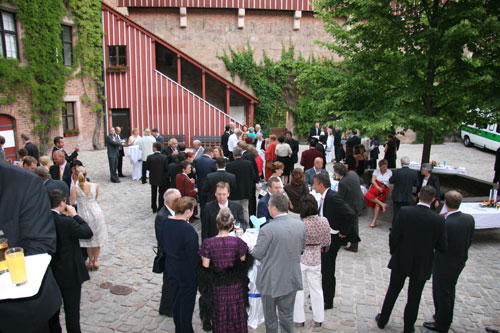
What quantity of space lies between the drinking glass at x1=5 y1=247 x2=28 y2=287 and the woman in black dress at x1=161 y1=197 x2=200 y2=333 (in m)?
1.97

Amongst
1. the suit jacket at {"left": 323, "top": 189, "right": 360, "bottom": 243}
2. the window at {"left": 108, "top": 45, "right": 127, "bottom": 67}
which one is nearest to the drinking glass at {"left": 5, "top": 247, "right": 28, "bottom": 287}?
the suit jacket at {"left": 323, "top": 189, "right": 360, "bottom": 243}

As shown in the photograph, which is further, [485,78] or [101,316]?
[485,78]

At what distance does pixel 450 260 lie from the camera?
4.59 metres

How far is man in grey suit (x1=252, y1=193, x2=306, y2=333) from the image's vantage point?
156 inches

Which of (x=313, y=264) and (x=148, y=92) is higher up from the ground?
(x=148, y=92)

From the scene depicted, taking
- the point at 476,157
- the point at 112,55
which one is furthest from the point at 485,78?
the point at 112,55

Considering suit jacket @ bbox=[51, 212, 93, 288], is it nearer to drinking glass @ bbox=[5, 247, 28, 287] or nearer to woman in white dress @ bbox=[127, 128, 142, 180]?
drinking glass @ bbox=[5, 247, 28, 287]

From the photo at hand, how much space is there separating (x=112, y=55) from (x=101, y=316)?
17.1 meters

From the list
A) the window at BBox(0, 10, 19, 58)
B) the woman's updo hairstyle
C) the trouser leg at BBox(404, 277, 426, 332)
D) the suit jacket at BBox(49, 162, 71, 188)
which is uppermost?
the window at BBox(0, 10, 19, 58)

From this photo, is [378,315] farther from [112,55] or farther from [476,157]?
[112,55]

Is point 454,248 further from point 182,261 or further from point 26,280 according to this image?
point 26,280

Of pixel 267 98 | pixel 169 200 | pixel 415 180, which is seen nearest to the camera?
pixel 169 200

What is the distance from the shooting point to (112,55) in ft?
63.4

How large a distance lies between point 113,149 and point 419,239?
10.1 metres
